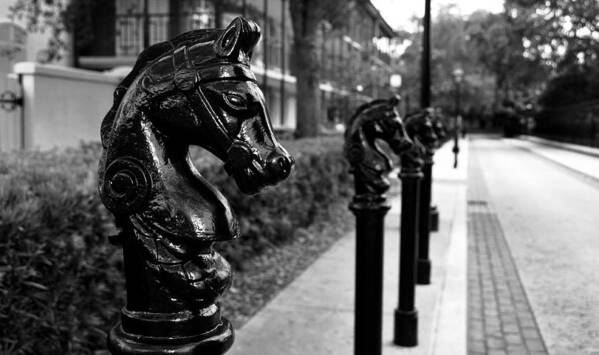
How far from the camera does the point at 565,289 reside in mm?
5758

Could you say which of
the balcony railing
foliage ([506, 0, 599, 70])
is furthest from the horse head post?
foliage ([506, 0, 599, 70])

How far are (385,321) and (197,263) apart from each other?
372cm

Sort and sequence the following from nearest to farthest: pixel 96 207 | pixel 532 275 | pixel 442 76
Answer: pixel 96 207
pixel 532 275
pixel 442 76

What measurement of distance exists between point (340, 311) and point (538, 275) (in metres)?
2.72

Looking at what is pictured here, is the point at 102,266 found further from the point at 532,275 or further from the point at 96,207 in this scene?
the point at 532,275

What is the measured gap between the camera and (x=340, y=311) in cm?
511

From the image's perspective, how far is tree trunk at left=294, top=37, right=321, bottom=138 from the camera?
13.7 m

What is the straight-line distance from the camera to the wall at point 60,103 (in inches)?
324

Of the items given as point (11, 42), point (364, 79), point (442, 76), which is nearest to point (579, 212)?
point (11, 42)

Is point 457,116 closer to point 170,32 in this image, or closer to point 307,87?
point 170,32

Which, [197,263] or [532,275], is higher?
[197,263]

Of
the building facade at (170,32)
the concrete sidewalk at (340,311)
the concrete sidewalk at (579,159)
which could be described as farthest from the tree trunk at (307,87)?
the concrete sidewalk at (340,311)

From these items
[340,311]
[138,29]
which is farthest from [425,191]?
[138,29]

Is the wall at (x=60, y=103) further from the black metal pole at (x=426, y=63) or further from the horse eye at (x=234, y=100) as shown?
the horse eye at (x=234, y=100)
